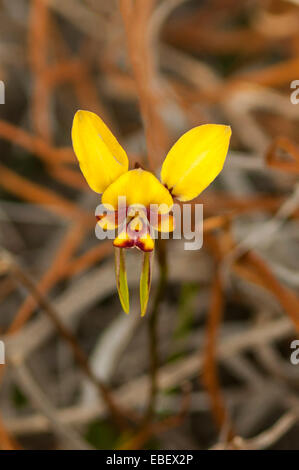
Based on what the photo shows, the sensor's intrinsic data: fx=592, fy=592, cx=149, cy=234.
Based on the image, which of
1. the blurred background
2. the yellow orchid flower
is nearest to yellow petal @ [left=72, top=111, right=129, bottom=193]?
the yellow orchid flower

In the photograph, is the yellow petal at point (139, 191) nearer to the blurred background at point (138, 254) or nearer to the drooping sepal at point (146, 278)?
the drooping sepal at point (146, 278)

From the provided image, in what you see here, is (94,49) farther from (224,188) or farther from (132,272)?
(132,272)

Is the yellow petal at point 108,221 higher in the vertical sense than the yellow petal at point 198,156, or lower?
lower

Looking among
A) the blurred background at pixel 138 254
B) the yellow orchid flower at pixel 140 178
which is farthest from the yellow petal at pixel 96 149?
the blurred background at pixel 138 254

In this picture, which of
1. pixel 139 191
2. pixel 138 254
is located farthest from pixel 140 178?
pixel 138 254

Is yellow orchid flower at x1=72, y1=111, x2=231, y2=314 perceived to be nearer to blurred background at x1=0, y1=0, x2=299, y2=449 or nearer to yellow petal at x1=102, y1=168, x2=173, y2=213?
yellow petal at x1=102, y1=168, x2=173, y2=213
